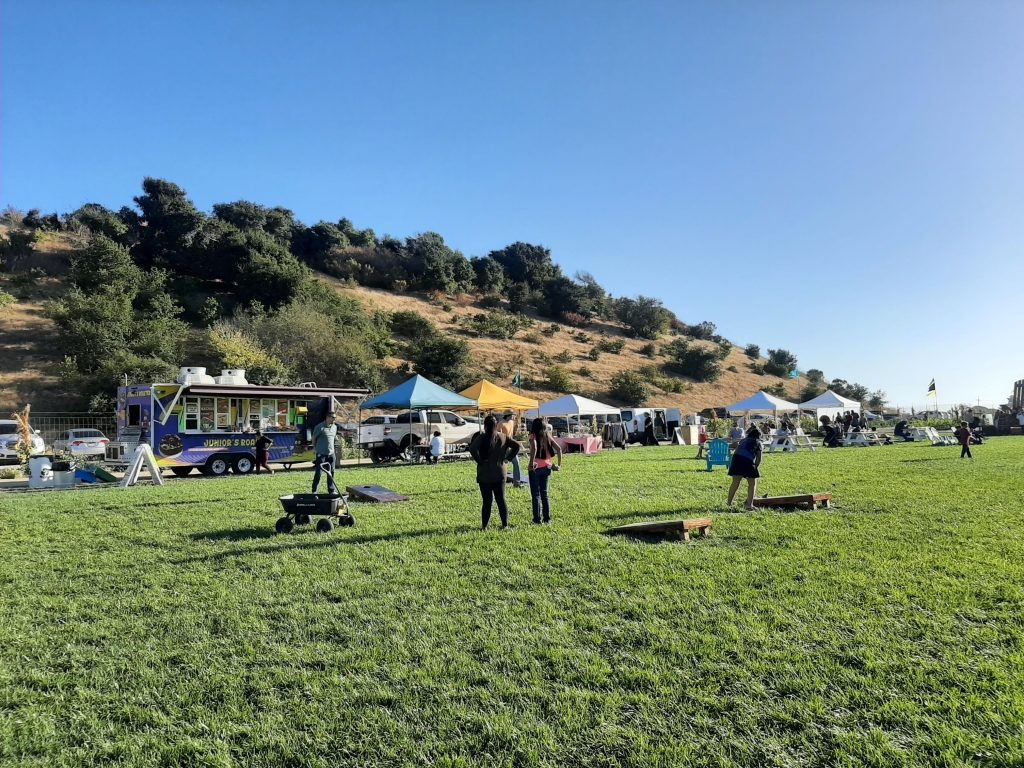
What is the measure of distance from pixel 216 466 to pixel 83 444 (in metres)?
10.3

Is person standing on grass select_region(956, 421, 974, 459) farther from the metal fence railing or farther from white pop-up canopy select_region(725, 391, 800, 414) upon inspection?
the metal fence railing

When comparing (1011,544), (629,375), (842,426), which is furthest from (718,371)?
(1011,544)

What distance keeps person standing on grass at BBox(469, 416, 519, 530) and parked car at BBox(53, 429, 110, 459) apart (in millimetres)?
19823

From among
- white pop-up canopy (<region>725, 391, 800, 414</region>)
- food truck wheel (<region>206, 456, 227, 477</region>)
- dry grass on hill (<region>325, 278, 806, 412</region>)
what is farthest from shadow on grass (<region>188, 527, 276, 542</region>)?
dry grass on hill (<region>325, 278, 806, 412</region>)


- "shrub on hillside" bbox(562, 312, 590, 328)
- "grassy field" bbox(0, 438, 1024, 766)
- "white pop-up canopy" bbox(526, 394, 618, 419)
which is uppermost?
"shrub on hillside" bbox(562, 312, 590, 328)

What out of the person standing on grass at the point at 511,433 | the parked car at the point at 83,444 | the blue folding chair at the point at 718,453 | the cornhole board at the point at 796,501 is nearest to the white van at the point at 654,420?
the blue folding chair at the point at 718,453

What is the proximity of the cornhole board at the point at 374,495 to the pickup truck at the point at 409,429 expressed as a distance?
1015cm

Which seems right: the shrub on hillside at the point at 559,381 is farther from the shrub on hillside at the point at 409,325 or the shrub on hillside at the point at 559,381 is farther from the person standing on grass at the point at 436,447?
the person standing on grass at the point at 436,447

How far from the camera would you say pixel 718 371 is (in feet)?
191

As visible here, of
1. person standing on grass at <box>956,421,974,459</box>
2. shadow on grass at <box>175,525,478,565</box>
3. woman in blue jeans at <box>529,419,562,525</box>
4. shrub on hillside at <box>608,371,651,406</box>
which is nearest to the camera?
shadow on grass at <box>175,525,478,565</box>

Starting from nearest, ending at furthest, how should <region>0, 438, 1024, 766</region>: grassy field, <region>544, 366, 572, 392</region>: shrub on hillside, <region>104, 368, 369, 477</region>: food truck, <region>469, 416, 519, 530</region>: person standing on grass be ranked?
<region>0, 438, 1024, 766</region>: grassy field
<region>469, 416, 519, 530</region>: person standing on grass
<region>104, 368, 369, 477</region>: food truck
<region>544, 366, 572, 392</region>: shrub on hillside

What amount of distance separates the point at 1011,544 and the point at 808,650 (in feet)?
13.5

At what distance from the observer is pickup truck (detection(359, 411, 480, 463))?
21.5m

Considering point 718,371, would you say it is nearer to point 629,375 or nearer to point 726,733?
point 629,375
